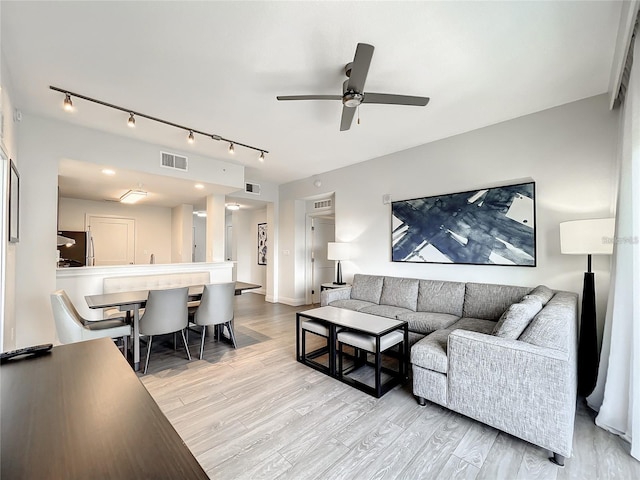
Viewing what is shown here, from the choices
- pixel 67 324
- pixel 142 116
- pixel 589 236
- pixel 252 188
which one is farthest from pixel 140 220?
pixel 589 236

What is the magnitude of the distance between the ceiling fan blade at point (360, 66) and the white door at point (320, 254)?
4.38m

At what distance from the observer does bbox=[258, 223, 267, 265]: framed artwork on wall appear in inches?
301

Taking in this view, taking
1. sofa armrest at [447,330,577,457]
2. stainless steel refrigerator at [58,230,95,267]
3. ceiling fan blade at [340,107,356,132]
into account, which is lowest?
sofa armrest at [447,330,577,457]

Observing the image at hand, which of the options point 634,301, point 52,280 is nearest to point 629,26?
point 634,301

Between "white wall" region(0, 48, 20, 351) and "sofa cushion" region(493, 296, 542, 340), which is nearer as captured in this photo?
"sofa cushion" region(493, 296, 542, 340)

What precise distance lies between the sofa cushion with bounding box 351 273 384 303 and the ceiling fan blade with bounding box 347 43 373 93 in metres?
2.77

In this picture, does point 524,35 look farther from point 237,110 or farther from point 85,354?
point 85,354

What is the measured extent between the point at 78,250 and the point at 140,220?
1.56m

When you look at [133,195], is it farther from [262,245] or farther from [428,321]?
[428,321]

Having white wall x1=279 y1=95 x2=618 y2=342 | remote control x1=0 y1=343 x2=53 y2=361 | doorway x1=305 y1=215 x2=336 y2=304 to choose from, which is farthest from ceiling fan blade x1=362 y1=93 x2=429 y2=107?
doorway x1=305 y1=215 x2=336 y2=304

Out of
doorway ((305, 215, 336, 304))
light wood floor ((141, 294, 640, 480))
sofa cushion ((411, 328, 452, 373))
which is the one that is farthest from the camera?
doorway ((305, 215, 336, 304))

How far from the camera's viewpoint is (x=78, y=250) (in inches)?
232

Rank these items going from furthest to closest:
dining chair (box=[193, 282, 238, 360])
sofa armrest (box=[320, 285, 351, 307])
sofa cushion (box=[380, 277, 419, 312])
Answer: sofa armrest (box=[320, 285, 351, 307]), sofa cushion (box=[380, 277, 419, 312]), dining chair (box=[193, 282, 238, 360])

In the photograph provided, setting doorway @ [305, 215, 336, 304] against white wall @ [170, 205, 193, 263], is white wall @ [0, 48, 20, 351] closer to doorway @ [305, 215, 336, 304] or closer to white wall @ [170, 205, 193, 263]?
white wall @ [170, 205, 193, 263]
